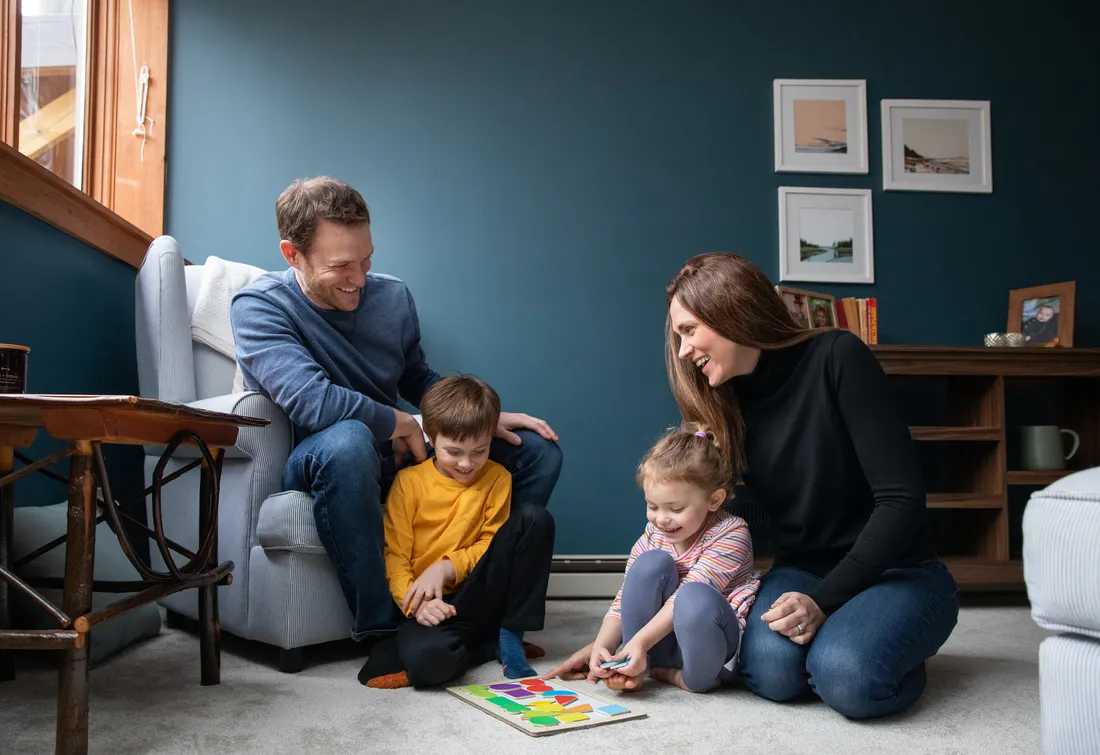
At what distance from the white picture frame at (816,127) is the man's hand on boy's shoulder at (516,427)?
1.60 m

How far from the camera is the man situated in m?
1.82

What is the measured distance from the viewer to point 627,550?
3094 millimetres

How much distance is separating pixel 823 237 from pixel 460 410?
71.6 inches

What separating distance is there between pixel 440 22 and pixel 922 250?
1892 mm

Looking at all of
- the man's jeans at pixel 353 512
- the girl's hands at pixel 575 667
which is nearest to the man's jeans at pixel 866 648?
the girl's hands at pixel 575 667

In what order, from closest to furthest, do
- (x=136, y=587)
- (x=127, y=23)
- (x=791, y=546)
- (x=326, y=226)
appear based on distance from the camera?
(x=136, y=587) → (x=791, y=546) → (x=326, y=226) → (x=127, y=23)

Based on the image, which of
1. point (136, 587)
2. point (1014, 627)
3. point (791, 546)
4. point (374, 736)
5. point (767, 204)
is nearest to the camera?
point (374, 736)

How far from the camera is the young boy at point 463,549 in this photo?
70.9 inches

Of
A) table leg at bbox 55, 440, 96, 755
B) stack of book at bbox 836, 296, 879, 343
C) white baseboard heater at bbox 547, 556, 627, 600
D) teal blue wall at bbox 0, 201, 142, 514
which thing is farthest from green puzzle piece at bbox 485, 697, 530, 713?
stack of book at bbox 836, 296, 879, 343

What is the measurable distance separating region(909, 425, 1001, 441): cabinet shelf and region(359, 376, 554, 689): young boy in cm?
151

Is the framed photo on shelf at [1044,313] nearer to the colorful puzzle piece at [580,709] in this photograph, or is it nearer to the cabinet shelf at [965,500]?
the cabinet shelf at [965,500]

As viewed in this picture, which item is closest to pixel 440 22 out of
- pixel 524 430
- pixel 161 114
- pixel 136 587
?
pixel 161 114

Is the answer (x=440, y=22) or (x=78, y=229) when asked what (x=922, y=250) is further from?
(x=78, y=229)

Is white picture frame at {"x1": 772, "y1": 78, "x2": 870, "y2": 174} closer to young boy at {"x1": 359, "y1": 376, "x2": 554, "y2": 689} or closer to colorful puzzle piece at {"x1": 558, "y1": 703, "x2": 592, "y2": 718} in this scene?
young boy at {"x1": 359, "y1": 376, "x2": 554, "y2": 689}
